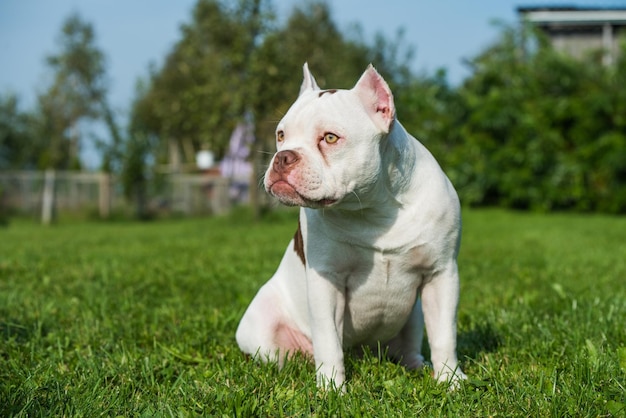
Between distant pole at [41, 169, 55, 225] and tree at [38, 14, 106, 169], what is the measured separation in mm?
10558

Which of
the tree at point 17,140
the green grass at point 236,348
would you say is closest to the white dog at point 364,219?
the green grass at point 236,348

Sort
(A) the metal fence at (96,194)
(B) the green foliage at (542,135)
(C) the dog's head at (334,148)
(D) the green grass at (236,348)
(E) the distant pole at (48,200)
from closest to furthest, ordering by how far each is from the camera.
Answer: (D) the green grass at (236,348) < (C) the dog's head at (334,148) < (B) the green foliage at (542,135) < (E) the distant pole at (48,200) < (A) the metal fence at (96,194)

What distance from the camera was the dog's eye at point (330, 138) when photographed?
2.59m

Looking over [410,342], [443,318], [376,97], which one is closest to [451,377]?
[443,318]

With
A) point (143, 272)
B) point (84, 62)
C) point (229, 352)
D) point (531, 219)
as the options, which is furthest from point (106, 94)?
point (229, 352)

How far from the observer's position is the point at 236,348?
3375 mm

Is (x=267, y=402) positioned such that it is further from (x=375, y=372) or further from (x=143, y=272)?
(x=143, y=272)

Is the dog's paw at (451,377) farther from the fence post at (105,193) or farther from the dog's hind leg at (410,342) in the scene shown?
the fence post at (105,193)

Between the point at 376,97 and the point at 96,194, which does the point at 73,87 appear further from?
the point at 376,97

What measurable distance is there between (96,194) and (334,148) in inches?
853

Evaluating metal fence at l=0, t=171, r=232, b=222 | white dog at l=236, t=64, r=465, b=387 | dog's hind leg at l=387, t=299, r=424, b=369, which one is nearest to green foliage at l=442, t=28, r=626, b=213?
metal fence at l=0, t=171, r=232, b=222

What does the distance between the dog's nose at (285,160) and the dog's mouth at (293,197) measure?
0.05m

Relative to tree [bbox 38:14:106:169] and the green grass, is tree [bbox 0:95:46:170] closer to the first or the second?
tree [bbox 38:14:106:169]

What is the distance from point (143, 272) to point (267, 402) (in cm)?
366
